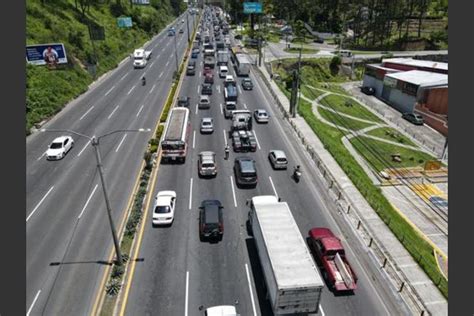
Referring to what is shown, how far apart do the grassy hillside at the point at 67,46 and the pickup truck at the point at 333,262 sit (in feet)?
147

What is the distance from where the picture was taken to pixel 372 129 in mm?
62938

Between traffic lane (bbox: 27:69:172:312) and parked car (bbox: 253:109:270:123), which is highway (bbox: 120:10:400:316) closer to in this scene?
traffic lane (bbox: 27:69:172:312)

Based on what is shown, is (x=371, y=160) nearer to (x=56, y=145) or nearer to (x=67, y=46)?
(x=56, y=145)

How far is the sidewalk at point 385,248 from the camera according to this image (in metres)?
23.4

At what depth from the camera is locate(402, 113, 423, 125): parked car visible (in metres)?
66.2

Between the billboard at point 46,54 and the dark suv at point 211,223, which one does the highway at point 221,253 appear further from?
the billboard at point 46,54

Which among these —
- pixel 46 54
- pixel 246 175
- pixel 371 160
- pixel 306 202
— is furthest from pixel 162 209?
pixel 46 54

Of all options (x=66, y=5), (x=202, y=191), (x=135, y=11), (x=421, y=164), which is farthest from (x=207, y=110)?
(x=135, y=11)

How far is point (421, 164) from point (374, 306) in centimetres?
3574

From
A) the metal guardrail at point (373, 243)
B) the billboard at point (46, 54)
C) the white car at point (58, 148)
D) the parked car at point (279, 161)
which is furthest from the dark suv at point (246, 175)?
the billboard at point (46, 54)

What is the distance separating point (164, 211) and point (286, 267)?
13.5 meters

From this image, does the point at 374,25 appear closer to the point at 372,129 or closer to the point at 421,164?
the point at 372,129

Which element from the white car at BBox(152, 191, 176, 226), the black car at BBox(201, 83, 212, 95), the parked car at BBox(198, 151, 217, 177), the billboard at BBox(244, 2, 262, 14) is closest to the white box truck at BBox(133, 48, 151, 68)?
the black car at BBox(201, 83, 212, 95)

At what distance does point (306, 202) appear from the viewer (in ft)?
112
